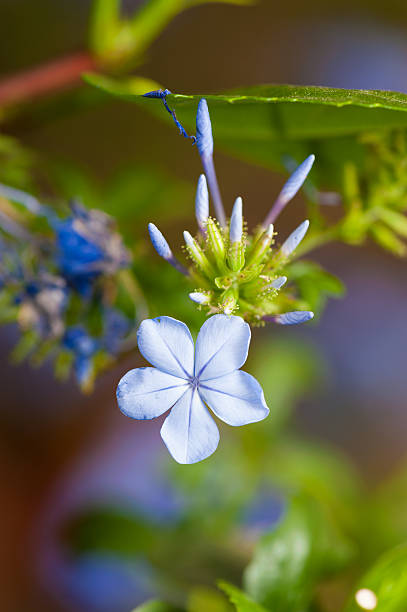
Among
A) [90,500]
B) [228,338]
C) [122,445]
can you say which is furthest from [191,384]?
[122,445]

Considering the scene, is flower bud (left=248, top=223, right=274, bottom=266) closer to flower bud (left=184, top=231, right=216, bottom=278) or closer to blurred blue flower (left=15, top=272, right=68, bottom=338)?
flower bud (left=184, top=231, right=216, bottom=278)

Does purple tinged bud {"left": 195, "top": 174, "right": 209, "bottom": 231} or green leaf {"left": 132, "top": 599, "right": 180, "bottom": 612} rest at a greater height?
purple tinged bud {"left": 195, "top": 174, "right": 209, "bottom": 231}

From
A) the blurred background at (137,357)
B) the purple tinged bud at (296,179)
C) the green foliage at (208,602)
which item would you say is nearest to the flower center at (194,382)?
the purple tinged bud at (296,179)

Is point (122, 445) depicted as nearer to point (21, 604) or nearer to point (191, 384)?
point (21, 604)

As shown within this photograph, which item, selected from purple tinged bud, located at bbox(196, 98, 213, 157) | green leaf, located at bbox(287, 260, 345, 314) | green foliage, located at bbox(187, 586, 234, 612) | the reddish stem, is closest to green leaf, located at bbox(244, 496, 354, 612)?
green foliage, located at bbox(187, 586, 234, 612)

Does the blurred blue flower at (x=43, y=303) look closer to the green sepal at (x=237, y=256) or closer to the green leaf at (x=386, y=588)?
the green sepal at (x=237, y=256)

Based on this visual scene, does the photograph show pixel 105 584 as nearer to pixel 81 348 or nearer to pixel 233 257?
pixel 81 348
